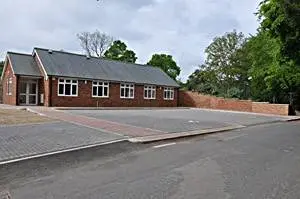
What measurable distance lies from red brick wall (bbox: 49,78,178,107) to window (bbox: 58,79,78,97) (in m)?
0.33

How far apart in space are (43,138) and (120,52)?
5798 centimetres

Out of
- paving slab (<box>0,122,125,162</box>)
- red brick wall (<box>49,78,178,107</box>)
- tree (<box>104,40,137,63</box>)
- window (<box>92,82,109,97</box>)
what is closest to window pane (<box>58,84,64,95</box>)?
red brick wall (<box>49,78,178,107</box>)

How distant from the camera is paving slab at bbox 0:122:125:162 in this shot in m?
10.4

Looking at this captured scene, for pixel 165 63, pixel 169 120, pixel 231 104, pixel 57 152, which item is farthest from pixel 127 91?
pixel 165 63

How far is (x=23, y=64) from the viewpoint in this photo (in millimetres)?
34312

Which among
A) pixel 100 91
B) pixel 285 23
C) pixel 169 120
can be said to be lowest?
pixel 169 120

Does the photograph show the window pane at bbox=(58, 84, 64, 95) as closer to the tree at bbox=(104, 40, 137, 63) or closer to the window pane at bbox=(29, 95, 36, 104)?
the window pane at bbox=(29, 95, 36, 104)

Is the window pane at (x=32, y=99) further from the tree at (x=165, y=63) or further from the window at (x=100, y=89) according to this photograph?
the tree at (x=165, y=63)

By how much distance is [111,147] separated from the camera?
1154 centimetres

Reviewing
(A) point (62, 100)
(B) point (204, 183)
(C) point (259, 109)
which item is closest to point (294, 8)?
(B) point (204, 183)

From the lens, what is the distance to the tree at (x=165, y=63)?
73812 millimetres

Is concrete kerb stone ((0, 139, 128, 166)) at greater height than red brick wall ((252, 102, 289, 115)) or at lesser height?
lesser

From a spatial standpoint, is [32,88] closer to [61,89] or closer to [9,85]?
→ [9,85]

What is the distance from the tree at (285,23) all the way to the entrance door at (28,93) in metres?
21.8
